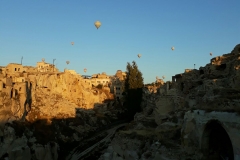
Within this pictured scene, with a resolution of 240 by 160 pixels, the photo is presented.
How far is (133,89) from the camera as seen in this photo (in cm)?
5969

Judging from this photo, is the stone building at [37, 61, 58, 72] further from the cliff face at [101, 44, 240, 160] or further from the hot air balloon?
the cliff face at [101, 44, 240, 160]

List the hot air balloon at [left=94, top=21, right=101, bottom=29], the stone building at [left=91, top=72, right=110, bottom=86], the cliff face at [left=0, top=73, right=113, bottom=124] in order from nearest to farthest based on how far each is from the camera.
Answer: the hot air balloon at [left=94, top=21, right=101, bottom=29], the cliff face at [left=0, top=73, right=113, bottom=124], the stone building at [left=91, top=72, right=110, bottom=86]

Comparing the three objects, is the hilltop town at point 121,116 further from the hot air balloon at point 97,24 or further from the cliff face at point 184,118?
the hot air balloon at point 97,24

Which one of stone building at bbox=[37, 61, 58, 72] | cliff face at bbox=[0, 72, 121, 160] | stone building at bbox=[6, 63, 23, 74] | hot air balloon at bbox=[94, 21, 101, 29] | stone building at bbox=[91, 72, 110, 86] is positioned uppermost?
hot air balloon at bbox=[94, 21, 101, 29]

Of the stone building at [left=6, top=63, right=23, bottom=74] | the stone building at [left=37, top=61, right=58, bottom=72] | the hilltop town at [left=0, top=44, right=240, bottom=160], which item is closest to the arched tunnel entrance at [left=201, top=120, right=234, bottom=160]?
the hilltop town at [left=0, top=44, right=240, bottom=160]

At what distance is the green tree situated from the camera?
5766cm

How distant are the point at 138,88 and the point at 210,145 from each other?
42.2 metres

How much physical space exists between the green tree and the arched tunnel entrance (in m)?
39.4

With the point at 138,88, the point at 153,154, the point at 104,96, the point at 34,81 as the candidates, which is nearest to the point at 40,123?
the point at 34,81

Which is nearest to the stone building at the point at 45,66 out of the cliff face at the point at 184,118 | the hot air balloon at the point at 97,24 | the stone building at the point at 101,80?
the stone building at the point at 101,80

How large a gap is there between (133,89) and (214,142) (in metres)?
41.7

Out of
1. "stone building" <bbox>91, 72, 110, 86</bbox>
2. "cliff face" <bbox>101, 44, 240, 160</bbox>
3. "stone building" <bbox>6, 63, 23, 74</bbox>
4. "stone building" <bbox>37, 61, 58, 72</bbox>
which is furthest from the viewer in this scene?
"stone building" <bbox>91, 72, 110, 86</bbox>

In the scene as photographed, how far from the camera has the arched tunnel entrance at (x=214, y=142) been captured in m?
17.5

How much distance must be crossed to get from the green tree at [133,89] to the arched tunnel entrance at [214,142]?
39420 millimetres
